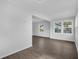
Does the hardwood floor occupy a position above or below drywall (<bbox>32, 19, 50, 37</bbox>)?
below

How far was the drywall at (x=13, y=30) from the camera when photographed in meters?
2.24

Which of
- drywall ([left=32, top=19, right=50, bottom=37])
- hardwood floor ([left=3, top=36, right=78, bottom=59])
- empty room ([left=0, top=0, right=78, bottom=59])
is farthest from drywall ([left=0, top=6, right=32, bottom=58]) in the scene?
drywall ([left=32, top=19, right=50, bottom=37])

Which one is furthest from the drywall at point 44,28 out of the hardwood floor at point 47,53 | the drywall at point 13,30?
the drywall at point 13,30

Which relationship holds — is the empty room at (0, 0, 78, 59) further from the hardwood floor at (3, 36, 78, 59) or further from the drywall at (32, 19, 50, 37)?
the drywall at (32, 19, 50, 37)

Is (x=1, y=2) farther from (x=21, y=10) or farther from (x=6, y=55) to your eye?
(x=6, y=55)

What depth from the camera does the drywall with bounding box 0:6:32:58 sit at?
2.24m

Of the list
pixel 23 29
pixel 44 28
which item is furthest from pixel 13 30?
pixel 44 28

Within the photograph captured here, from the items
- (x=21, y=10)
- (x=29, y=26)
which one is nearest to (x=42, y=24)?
(x=29, y=26)

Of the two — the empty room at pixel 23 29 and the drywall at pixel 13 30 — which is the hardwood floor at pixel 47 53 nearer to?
the empty room at pixel 23 29

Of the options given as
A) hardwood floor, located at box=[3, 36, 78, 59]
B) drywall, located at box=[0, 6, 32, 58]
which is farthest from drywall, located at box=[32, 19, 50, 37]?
drywall, located at box=[0, 6, 32, 58]

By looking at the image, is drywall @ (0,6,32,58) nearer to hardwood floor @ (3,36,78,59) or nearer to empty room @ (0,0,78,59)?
empty room @ (0,0,78,59)

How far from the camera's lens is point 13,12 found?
2.59 m

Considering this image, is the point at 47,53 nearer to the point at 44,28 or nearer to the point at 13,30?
the point at 13,30

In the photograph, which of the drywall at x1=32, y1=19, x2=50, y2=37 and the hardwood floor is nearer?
the hardwood floor
